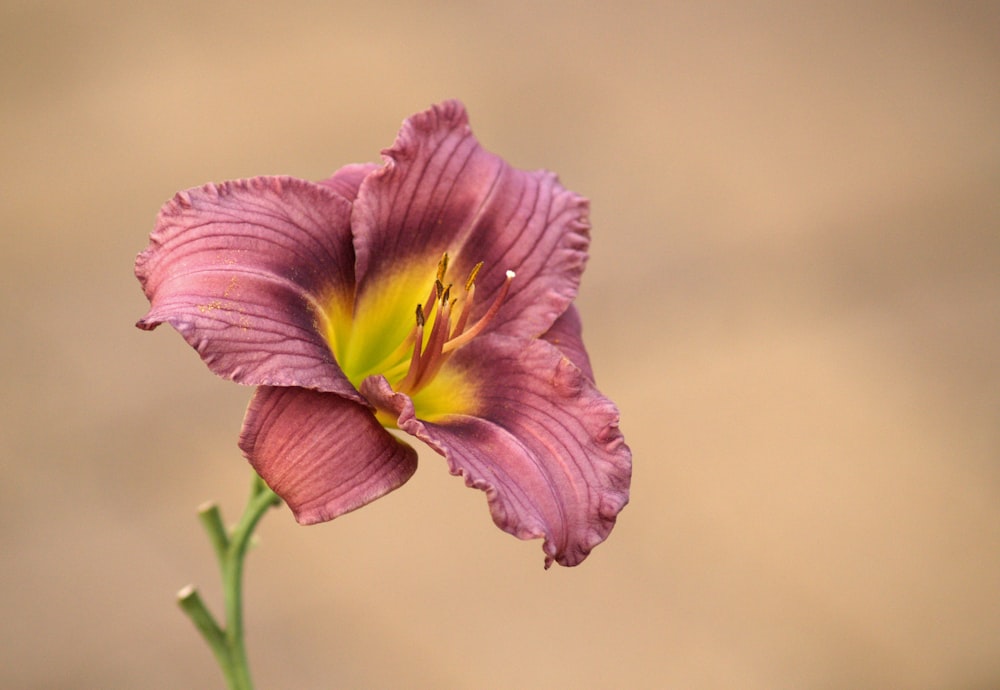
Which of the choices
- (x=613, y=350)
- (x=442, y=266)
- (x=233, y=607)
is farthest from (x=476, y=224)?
(x=613, y=350)

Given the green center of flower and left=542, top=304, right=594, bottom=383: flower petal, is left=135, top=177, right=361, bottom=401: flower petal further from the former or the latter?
left=542, top=304, right=594, bottom=383: flower petal

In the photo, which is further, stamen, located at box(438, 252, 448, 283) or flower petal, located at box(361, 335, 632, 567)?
stamen, located at box(438, 252, 448, 283)

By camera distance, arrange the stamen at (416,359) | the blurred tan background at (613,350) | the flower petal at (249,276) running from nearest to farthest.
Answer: the flower petal at (249,276), the stamen at (416,359), the blurred tan background at (613,350)

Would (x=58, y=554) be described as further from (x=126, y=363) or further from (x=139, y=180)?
(x=139, y=180)

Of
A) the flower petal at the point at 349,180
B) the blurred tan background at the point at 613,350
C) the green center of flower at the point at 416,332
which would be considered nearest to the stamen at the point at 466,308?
the green center of flower at the point at 416,332

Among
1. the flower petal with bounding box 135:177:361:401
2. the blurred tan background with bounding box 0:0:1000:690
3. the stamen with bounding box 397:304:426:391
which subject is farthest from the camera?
the blurred tan background with bounding box 0:0:1000:690

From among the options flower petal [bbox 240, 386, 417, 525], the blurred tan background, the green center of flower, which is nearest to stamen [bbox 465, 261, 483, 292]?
the green center of flower

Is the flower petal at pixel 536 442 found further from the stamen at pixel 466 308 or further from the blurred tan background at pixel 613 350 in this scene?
the blurred tan background at pixel 613 350

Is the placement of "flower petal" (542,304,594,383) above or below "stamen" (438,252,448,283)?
below
